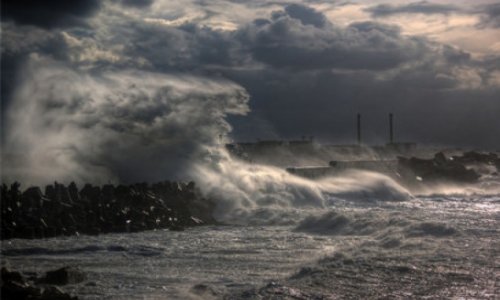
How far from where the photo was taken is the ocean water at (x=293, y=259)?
10.0 m

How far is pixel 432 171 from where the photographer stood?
35625 mm

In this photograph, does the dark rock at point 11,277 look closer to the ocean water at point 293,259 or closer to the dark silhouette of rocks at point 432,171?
the ocean water at point 293,259

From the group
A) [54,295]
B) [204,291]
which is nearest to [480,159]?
[204,291]

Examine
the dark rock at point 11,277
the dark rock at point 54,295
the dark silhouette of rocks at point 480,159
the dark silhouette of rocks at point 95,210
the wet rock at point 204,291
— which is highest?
the dark silhouette of rocks at point 480,159

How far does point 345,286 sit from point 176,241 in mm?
5334

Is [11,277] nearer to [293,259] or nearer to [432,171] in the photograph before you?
[293,259]

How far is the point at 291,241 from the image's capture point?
14.9 meters

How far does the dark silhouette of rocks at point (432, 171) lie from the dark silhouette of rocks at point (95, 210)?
17001 millimetres

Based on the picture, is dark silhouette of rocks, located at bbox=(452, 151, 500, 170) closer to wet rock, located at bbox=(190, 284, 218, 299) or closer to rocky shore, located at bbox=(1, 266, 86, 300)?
wet rock, located at bbox=(190, 284, 218, 299)

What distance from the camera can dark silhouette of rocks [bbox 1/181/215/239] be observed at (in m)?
15.8

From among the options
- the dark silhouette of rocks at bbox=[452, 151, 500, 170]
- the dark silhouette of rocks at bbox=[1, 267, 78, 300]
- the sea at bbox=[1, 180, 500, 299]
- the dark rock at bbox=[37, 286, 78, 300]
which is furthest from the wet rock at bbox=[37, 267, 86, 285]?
the dark silhouette of rocks at bbox=[452, 151, 500, 170]

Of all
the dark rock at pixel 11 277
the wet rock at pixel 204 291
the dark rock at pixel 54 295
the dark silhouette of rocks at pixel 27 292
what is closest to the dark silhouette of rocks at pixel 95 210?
the dark rock at pixel 11 277

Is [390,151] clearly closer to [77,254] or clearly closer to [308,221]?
[308,221]

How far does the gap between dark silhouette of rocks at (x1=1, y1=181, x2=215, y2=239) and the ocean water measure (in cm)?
57
